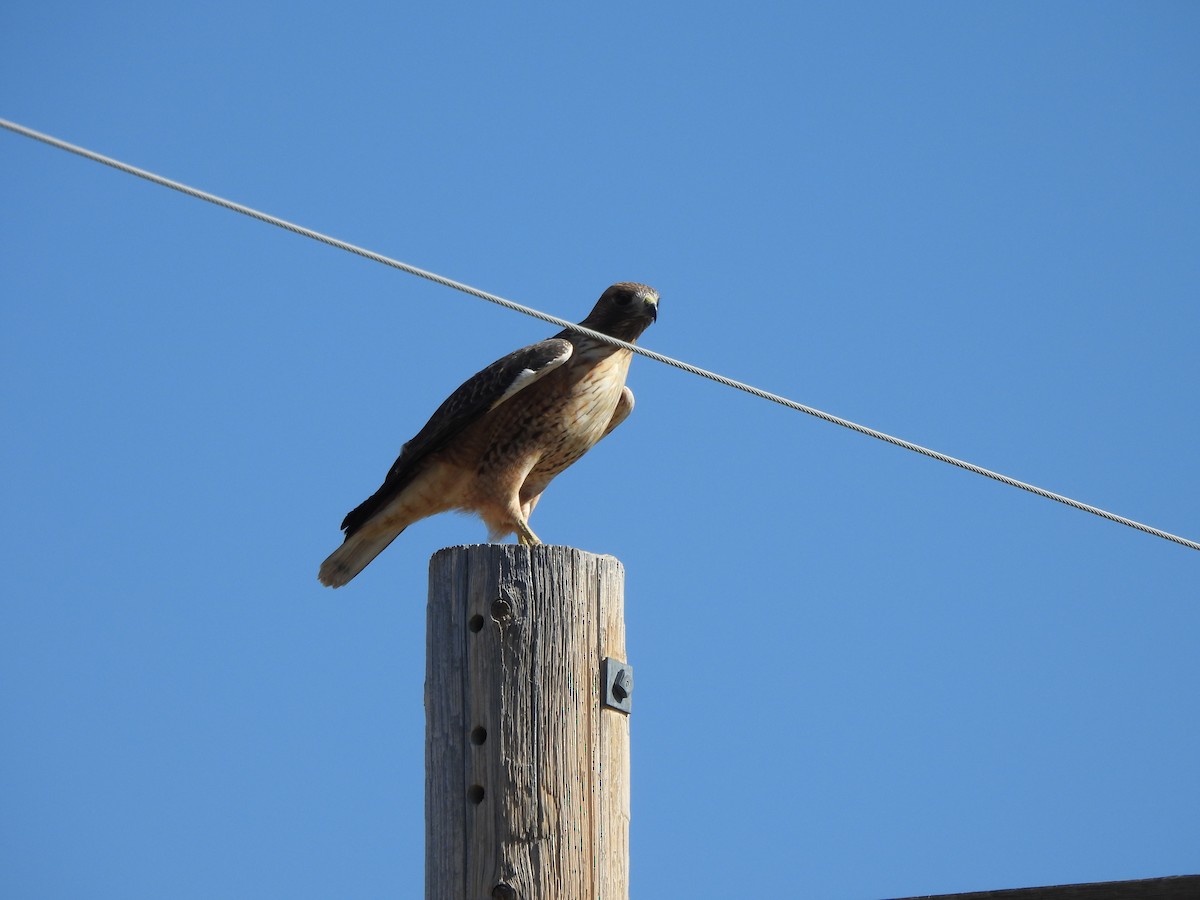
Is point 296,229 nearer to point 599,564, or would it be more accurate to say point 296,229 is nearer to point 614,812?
point 599,564

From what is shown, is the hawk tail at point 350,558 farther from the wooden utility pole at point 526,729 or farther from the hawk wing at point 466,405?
the wooden utility pole at point 526,729

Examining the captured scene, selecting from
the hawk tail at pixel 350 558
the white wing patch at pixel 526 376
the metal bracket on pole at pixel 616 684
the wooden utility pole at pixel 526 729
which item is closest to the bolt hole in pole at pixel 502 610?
the wooden utility pole at pixel 526 729

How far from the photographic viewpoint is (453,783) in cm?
294

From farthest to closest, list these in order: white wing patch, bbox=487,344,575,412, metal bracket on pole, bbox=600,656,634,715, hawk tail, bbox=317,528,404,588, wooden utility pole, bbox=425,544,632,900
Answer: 1. hawk tail, bbox=317,528,404,588
2. white wing patch, bbox=487,344,575,412
3. metal bracket on pole, bbox=600,656,634,715
4. wooden utility pole, bbox=425,544,632,900

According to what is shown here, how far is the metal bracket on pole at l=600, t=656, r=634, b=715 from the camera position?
9.89 ft

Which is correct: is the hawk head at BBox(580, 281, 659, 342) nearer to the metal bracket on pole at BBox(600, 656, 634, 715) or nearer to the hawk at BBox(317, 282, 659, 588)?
the hawk at BBox(317, 282, 659, 588)

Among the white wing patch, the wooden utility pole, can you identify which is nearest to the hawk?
the white wing patch

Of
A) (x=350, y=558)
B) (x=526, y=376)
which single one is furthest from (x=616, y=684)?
(x=350, y=558)

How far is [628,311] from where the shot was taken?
5.87 m

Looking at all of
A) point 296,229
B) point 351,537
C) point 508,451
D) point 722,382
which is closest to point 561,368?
point 508,451

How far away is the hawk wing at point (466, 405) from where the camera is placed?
5.41 meters

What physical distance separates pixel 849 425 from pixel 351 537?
8.26 feet

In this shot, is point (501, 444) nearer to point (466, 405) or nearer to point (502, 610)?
point (466, 405)

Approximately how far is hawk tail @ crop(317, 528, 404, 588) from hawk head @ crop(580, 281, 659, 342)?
121 centimetres
